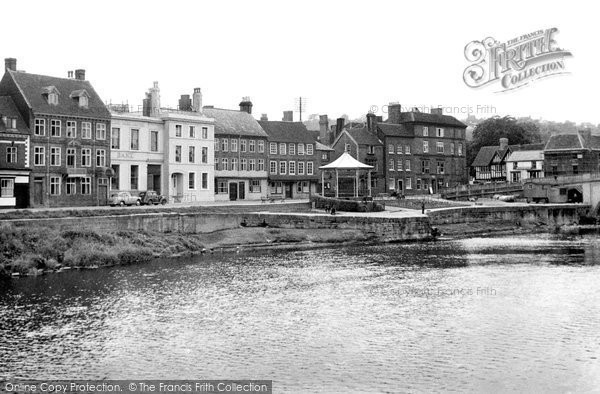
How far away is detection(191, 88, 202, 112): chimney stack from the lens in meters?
79.9

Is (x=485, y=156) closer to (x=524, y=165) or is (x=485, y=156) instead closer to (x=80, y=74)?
(x=524, y=165)

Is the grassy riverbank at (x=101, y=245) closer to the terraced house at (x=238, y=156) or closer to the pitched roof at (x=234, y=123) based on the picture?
the terraced house at (x=238, y=156)

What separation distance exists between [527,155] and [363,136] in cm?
3288

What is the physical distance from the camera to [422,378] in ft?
70.7

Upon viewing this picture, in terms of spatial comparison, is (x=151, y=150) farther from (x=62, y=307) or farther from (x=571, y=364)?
(x=571, y=364)

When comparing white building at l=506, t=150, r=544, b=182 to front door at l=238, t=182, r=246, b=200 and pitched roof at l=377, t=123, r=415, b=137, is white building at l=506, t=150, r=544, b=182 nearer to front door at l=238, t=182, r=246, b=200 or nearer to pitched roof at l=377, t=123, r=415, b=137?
pitched roof at l=377, t=123, r=415, b=137

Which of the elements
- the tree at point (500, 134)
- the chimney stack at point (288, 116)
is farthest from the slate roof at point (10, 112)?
the tree at point (500, 134)

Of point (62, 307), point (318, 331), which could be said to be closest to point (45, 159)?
point (62, 307)

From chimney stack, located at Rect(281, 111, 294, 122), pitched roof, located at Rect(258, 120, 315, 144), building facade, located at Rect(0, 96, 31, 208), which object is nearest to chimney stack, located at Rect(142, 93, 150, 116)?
building facade, located at Rect(0, 96, 31, 208)

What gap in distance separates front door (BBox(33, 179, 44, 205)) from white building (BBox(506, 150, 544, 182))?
259 ft

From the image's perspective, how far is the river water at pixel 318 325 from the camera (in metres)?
22.1

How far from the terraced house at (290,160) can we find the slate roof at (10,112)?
1332 inches

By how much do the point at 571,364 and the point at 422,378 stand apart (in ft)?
17.0

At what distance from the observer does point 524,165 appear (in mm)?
117438
